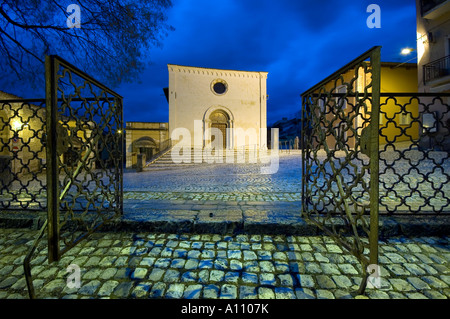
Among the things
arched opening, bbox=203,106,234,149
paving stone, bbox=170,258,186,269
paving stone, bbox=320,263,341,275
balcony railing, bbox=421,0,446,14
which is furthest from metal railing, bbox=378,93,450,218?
arched opening, bbox=203,106,234,149

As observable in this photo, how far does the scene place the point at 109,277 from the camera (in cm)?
178

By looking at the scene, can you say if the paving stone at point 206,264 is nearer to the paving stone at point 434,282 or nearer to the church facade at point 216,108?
the paving stone at point 434,282

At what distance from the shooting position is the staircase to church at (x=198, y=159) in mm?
13430

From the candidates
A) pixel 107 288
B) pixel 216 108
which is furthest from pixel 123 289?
pixel 216 108

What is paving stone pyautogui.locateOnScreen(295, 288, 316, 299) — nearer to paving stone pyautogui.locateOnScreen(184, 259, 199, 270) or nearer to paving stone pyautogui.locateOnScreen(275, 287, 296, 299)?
paving stone pyautogui.locateOnScreen(275, 287, 296, 299)

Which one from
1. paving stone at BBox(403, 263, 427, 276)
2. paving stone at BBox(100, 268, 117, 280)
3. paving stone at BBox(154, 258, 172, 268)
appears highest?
paving stone at BBox(403, 263, 427, 276)

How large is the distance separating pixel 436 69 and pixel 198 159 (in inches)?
617

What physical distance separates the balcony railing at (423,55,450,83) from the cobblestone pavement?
1450 centimetres

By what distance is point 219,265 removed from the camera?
195 cm

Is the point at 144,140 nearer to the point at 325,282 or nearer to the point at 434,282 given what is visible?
the point at 325,282

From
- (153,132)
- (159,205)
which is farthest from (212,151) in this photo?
(159,205)

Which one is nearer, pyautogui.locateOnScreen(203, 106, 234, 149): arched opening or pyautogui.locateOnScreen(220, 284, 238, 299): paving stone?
pyautogui.locateOnScreen(220, 284, 238, 299): paving stone

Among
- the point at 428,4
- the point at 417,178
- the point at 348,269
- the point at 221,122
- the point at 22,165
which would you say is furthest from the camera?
the point at 221,122

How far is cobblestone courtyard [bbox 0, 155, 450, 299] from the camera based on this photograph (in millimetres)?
1609
